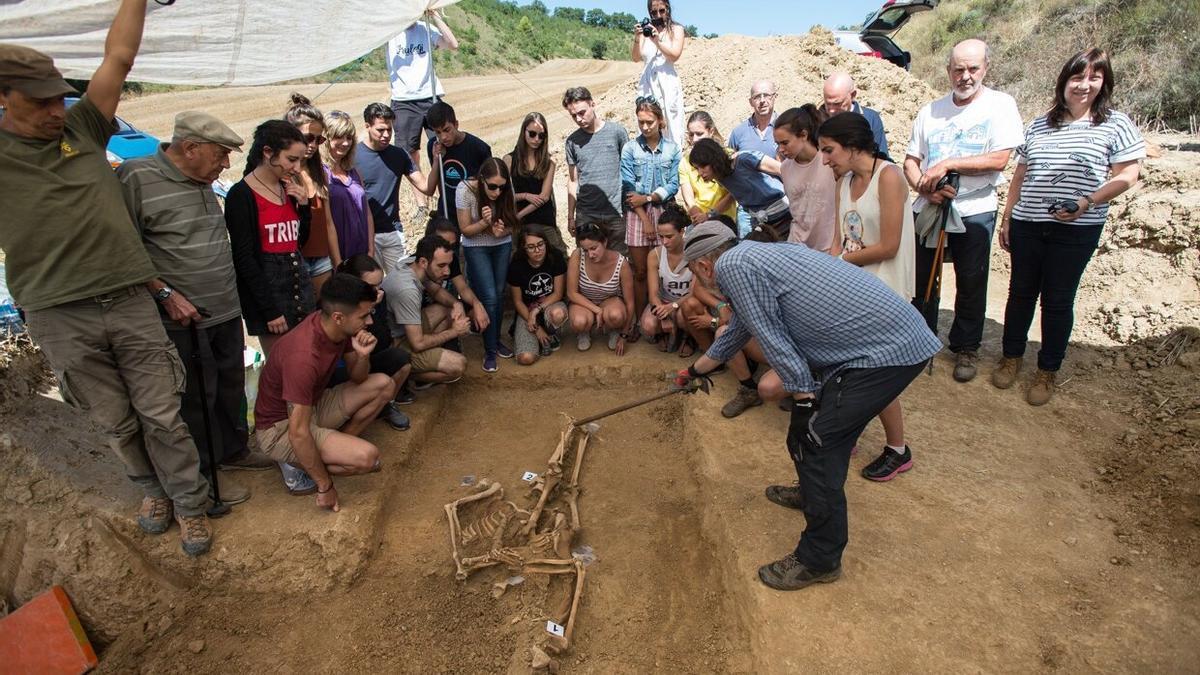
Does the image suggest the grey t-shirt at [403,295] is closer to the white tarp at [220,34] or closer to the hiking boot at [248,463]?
the hiking boot at [248,463]

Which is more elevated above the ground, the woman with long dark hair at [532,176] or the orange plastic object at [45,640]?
the woman with long dark hair at [532,176]

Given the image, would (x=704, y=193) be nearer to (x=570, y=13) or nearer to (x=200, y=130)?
(x=200, y=130)

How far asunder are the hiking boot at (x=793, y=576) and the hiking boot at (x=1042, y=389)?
93.4 inches

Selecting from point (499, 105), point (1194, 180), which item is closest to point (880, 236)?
point (1194, 180)

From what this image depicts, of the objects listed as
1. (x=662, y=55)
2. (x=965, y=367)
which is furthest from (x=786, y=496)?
(x=662, y=55)

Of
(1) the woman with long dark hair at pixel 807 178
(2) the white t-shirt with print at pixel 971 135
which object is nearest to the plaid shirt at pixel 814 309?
(1) the woman with long dark hair at pixel 807 178

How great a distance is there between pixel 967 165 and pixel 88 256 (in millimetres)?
4895

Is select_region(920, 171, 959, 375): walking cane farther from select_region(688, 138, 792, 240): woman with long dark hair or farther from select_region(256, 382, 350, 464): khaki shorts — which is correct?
select_region(256, 382, 350, 464): khaki shorts

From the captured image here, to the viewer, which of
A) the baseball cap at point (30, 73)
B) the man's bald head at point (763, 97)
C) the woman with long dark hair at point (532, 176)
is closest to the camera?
the baseball cap at point (30, 73)

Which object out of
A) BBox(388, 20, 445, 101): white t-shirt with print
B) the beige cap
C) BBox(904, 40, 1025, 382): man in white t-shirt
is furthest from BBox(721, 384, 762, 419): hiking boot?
BBox(388, 20, 445, 101): white t-shirt with print

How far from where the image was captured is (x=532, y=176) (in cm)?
576

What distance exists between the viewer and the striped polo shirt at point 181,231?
3.44 meters

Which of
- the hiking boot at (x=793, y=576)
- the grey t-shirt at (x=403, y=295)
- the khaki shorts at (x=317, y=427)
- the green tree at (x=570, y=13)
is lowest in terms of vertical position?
the hiking boot at (x=793, y=576)

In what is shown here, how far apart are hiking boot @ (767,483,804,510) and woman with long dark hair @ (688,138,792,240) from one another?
212 cm
